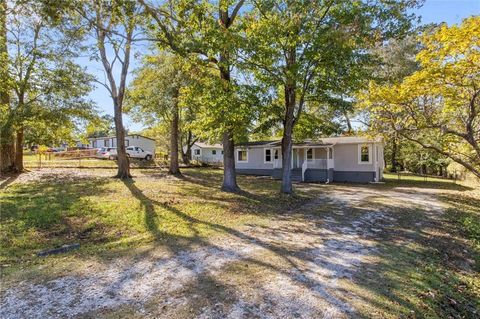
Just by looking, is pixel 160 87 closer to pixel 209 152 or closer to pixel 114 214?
pixel 114 214

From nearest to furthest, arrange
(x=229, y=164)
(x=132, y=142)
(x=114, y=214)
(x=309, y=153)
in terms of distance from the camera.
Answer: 1. (x=114, y=214)
2. (x=229, y=164)
3. (x=309, y=153)
4. (x=132, y=142)

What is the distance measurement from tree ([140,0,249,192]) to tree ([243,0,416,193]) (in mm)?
1056

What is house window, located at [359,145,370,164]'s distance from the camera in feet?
70.9

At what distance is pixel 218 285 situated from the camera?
4.65 m

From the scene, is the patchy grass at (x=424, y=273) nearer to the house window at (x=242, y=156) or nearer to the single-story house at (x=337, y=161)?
the single-story house at (x=337, y=161)

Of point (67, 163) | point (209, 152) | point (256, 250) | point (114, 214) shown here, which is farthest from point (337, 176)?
point (209, 152)

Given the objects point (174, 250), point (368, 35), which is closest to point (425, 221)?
point (368, 35)

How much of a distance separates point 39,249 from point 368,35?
465 inches

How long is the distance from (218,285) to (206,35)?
28.6ft

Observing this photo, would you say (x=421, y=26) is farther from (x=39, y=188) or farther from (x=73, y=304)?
(x=39, y=188)

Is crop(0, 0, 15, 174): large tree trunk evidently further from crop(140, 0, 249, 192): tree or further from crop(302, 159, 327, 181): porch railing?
crop(302, 159, 327, 181): porch railing

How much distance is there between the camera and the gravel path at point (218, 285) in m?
3.93

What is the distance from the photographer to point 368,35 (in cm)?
1122

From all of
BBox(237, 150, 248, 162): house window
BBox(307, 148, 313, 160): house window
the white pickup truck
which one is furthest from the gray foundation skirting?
the white pickup truck
